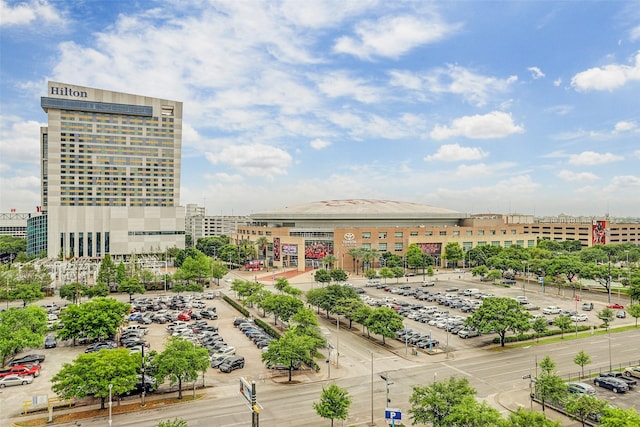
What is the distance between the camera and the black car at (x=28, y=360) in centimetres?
4616

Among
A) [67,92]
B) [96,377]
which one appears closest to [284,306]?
[96,377]

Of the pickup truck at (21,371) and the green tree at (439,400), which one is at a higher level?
the green tree at (439,400)

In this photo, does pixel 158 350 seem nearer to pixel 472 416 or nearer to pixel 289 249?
pixel 472 416

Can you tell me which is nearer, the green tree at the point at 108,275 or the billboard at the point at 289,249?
the green tree at the point at 108,275

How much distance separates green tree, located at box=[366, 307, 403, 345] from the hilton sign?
136953 millimetres

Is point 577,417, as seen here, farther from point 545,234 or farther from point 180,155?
point 545,234

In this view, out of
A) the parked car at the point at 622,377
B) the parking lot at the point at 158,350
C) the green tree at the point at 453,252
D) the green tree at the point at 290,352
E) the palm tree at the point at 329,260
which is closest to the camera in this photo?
the parking lot at the point at 158,350

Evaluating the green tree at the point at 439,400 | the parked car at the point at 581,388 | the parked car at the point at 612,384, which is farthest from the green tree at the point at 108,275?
the parked car at the point at 612,384

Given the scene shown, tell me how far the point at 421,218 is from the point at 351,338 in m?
98.0

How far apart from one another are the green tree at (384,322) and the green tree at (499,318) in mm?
8673

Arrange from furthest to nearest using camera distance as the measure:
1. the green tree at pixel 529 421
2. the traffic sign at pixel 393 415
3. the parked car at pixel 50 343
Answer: the parked car at pixel 50 343 < the traffic sign at pixel 393 415 < the green tree at pixel 529 421

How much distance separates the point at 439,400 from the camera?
27.9 meters

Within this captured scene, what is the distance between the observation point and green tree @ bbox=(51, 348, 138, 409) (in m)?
33.7

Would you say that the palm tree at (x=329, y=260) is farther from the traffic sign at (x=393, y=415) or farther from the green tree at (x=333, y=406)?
the traffic sign at (x=393, y=415)
